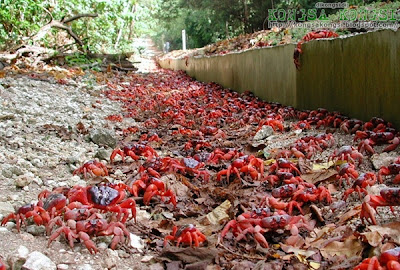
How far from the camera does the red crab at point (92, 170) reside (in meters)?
4.40

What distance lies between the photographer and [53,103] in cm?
848

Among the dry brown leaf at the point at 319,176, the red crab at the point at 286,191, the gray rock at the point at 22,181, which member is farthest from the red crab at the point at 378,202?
the gray rock at the point at 22,181

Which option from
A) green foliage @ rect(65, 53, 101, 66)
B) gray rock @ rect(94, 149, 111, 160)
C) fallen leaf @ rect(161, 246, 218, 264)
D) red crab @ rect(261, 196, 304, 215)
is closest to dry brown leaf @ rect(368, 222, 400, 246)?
red crab @ rect(261, 196, 304, 215)

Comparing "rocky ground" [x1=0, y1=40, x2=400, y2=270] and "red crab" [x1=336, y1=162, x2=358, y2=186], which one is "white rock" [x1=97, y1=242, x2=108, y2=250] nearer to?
"rocky ground" [x1=0, y1=40, x2=400, y2=270]

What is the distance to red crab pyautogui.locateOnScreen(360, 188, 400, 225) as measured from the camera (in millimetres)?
2719

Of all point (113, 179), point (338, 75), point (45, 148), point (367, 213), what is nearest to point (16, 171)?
point (113, 179)

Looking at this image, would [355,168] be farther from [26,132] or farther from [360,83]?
[26,132]

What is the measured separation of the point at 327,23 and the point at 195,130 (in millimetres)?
8696

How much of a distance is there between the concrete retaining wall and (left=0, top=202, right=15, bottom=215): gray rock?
393cm

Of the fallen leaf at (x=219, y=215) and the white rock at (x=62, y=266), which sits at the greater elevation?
the white rock at (x=62, y=266)

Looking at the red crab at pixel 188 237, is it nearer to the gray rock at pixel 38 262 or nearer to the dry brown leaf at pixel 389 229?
the gray rock at pixel 38 262

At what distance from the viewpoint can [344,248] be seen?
266cm

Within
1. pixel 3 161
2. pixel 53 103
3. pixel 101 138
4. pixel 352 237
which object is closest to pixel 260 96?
pixel 53 103

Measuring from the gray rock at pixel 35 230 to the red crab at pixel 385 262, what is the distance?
6.22 ft
